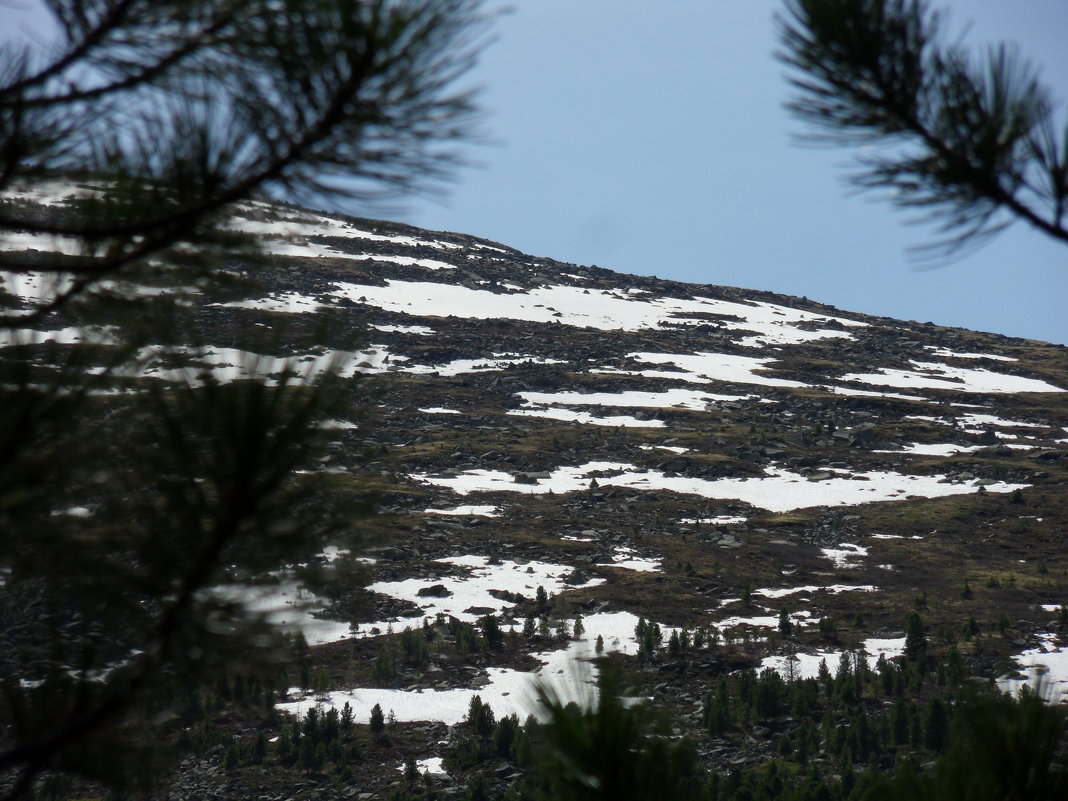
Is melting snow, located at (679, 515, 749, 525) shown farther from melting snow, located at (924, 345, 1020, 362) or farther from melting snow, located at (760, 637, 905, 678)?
melting snow, located at (924, 345, 1020, 362)

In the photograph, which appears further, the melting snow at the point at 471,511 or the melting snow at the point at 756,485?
the melting snow at the point at 756,485

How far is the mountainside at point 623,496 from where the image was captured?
10.1 feet

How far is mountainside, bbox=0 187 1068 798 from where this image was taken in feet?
10.1

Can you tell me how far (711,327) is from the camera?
355 feet

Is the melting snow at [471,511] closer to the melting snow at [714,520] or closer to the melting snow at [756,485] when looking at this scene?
the melting snow at [756,485]

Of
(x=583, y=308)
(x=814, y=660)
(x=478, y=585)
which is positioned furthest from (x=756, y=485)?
(x=583, y=308)

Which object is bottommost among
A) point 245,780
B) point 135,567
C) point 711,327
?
point 245,780

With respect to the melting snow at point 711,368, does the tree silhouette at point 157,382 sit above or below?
below

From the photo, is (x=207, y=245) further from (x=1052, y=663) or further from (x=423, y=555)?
(x=423, y=555)

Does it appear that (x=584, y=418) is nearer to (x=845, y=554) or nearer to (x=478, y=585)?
(x=845, y=554)

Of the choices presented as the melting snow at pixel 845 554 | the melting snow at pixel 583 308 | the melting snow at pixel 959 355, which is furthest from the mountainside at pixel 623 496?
the melting snow at pixel 583 308

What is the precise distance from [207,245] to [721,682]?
27283 mm

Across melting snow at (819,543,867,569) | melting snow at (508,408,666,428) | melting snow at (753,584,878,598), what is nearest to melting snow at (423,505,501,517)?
melting snow at (753,584,878,598)

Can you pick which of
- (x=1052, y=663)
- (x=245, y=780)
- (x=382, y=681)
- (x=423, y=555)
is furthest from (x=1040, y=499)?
(x=245, y=780)
